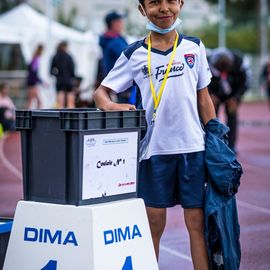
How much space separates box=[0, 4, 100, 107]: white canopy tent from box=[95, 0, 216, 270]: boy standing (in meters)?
19.2

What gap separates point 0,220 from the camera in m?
5.03

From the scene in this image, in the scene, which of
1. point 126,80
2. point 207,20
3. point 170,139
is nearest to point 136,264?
point 170,139

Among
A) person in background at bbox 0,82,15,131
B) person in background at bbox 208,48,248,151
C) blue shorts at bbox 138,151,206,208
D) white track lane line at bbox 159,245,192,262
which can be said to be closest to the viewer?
blue shorts at bbox 138,151,206,208

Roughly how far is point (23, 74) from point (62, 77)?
6.15m

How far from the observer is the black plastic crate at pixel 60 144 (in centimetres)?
429

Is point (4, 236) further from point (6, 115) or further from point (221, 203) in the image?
point (6, 115)

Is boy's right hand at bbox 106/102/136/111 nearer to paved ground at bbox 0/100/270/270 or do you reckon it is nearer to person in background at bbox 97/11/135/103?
paved ground at bbox 0/100/270/270

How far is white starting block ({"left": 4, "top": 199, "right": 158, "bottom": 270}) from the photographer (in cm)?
427

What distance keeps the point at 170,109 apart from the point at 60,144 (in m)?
0.79

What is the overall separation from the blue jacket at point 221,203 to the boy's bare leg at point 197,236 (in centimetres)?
4

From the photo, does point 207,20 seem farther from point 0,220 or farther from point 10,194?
point 0,220

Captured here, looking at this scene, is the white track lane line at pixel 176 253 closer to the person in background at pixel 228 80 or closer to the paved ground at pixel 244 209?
the paved ground at pixel 244 209

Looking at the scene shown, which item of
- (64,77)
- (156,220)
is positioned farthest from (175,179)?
(64,77)

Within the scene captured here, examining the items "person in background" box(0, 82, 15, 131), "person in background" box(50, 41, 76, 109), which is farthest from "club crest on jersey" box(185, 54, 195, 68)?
"person in background" box(50, 41, 76, 109)
